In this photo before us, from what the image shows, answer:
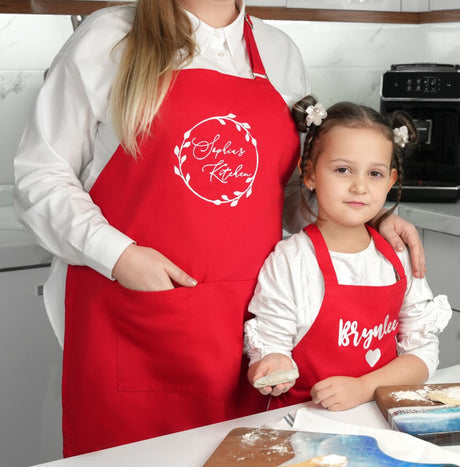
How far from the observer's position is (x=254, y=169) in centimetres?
128

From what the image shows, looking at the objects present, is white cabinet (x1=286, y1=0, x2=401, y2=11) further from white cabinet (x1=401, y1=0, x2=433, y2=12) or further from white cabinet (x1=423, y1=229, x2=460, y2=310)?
white cabinet (x1=423, y1=229, x2=460, y2=310)

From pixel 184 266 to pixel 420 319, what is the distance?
1.42 ft

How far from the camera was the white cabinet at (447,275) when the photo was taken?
2.19m

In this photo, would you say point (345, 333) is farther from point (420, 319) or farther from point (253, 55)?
point (253, 55)

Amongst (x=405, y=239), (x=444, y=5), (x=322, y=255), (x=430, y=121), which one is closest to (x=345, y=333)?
(x=322, y=255)

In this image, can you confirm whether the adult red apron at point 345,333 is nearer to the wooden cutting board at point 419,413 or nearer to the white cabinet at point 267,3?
the wooden cutting board at point 419,413

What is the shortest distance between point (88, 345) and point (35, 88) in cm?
129

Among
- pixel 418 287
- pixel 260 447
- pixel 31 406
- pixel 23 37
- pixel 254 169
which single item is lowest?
pixel 31 406

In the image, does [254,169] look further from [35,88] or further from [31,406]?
[35,88]

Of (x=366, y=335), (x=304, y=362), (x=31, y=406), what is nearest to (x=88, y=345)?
(x=304, y=362)

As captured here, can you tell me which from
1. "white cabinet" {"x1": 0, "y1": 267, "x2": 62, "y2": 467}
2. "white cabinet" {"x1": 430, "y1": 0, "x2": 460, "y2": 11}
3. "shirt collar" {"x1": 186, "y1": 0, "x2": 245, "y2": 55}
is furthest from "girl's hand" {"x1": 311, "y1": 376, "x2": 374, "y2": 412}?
"white cabinet" {"x1": 430, "y1": 0, "x2": 460, "y2": 11}

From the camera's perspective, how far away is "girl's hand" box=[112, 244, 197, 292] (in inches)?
47.3

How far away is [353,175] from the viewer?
4.14ft

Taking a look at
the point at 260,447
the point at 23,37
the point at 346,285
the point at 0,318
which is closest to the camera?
the point at 260,447
